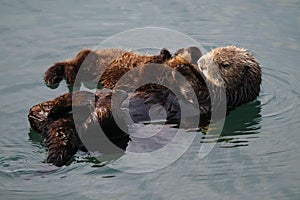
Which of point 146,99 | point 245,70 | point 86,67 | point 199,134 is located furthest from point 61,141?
point 245,70

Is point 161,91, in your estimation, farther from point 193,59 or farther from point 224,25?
point 224,25

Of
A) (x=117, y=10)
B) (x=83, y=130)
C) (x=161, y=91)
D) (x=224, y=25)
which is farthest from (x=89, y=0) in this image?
(x=83, y=130)

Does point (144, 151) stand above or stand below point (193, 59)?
below

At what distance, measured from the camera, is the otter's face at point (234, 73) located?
5.82 m

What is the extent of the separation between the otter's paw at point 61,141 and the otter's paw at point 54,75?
154 centimetres

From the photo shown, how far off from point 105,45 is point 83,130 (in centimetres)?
276

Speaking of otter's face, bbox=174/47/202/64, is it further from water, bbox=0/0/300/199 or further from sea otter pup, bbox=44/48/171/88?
water, bbox=0/0/300/199

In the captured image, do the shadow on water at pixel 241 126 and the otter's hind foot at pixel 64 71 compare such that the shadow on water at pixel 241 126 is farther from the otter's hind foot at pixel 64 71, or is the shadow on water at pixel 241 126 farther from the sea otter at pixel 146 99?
the otter's hind foot at pixel 64 71

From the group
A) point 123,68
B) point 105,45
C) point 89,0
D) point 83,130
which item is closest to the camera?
point 83,130

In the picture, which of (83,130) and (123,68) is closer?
(83,130)

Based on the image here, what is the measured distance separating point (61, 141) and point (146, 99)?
1003mm

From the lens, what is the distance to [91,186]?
15.1 feet

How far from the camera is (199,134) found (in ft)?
17.8

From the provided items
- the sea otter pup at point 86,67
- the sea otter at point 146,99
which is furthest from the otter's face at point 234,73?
the sea otter pup at point 86,67
